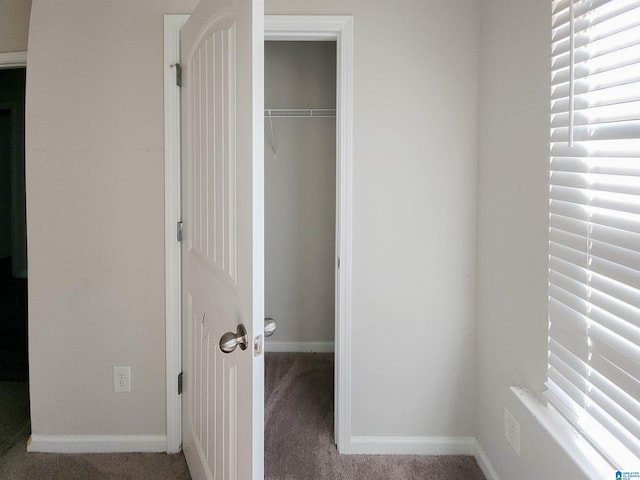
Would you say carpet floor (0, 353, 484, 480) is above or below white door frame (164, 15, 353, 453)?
below

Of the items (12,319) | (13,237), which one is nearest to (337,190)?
(13,237)

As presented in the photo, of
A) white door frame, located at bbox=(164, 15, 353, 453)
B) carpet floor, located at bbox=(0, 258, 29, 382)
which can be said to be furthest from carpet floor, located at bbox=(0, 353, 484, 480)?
carpet floor, located at bbox=(0, 258, 29, 382)

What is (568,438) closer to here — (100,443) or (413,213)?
(413,213)

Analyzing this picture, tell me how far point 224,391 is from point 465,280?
1201 millimetres

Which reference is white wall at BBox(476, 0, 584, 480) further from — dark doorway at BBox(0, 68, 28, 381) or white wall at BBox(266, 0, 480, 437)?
dark doorway at BBox(0, 68, 28, 381)

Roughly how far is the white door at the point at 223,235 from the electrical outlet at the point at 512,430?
987 mm

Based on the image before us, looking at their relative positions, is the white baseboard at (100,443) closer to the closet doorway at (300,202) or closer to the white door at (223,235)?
the white door at (223,235)

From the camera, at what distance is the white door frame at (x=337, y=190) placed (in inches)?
73.4

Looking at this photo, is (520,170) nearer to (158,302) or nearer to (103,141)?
(158,302)

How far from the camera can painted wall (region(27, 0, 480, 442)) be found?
1.88m

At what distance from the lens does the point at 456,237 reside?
1.93 metres

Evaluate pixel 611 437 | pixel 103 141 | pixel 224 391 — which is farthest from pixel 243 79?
pixel 611 437

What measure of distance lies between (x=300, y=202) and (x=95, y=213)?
4.89 ft

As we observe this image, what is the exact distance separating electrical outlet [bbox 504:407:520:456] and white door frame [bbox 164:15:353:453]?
68 centimetres
